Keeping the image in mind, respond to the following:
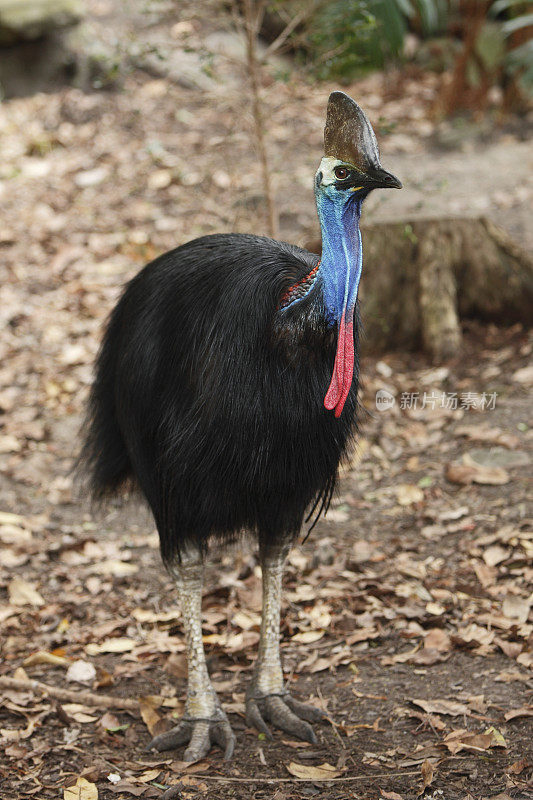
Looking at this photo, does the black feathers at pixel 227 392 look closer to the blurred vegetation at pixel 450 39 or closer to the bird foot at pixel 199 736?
the bird foot at pixel 199 736

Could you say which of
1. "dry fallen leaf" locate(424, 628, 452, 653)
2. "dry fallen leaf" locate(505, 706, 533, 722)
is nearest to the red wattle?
"dry fallen leaf" locate(505, 706, 533, 722)

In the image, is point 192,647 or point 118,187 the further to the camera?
point 118,187

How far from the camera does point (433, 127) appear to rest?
8.05 meters

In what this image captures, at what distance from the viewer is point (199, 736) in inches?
126

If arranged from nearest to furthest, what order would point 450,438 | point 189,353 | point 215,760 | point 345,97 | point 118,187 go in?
point 345,97
point 189,353
point 215,760
point 450,438
point 118,187

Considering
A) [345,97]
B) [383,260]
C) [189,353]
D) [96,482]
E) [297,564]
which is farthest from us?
[383,260]

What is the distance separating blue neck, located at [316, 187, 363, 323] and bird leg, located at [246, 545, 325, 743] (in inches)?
42.8

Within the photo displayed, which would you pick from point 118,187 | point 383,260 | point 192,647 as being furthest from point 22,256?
point 192,647

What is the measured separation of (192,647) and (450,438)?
7.44 ft

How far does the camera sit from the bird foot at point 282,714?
3.23 metres

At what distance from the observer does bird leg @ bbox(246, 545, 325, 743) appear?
129 inches

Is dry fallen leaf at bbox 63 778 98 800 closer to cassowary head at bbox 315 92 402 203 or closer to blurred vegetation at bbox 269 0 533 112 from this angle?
cassowary head at bbox 315 92 402 203

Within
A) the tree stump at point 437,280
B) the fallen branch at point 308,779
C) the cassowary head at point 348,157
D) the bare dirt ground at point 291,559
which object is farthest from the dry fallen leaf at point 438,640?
the tree stump at point 437,280

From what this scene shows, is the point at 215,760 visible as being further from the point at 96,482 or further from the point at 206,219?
the point at 206,219
